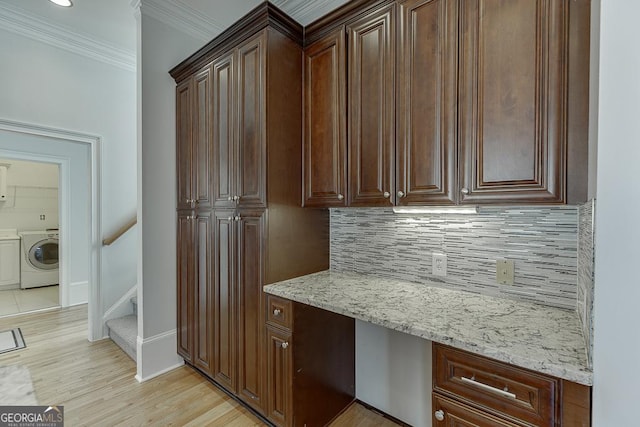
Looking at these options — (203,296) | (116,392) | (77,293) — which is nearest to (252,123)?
(203,296)

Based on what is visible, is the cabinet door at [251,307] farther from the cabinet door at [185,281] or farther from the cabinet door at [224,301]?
the cabinet door at [185,281]

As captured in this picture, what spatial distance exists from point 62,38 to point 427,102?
343cm

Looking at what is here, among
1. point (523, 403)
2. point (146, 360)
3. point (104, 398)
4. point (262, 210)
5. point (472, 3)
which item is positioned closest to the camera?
point (523, 403)


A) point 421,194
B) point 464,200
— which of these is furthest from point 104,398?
point 464,200

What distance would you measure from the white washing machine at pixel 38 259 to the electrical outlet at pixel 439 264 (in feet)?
20.4

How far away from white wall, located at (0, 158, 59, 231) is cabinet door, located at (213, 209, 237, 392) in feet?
16.5

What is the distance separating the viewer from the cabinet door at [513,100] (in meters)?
1.04

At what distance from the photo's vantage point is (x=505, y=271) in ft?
4.53

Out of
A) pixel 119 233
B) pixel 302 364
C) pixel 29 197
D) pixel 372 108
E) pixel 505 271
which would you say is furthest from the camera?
pixel 29 197

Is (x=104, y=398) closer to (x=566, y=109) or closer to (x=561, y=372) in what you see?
(x=561, y=372)

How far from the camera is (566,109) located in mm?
1021

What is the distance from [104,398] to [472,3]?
3122 millimetres

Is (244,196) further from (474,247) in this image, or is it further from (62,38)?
(62,38)

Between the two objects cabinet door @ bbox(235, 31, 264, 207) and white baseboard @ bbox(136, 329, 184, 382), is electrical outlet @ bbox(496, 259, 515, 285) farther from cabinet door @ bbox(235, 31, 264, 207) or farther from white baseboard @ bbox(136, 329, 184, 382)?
white baseboard @ bbox(136, 329, 184, 382)
